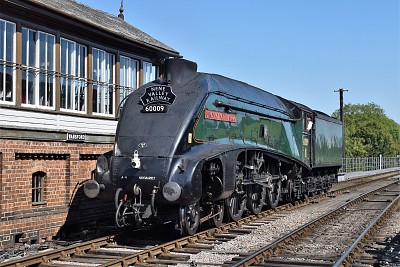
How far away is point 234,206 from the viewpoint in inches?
493

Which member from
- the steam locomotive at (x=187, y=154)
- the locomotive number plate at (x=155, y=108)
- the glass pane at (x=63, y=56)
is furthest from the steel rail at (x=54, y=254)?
the glass pane at (x=63, y=56)

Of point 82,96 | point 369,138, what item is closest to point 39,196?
point 82,96

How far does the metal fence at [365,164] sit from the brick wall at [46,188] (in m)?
33.0

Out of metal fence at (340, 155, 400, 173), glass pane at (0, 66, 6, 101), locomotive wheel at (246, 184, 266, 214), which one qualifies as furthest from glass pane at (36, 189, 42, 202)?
metal fence at (340, 155, 400, 173)

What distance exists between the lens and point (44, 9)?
35.5ft

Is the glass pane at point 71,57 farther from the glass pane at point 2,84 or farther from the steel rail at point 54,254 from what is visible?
the steel rail at point 54,254

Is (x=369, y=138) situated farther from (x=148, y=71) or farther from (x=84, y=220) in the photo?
(x=84, y=220)

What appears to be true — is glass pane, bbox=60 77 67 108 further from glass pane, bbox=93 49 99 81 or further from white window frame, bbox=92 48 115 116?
glass pane, bbox=93 49 99 81

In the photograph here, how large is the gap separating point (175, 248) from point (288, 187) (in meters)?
7.72

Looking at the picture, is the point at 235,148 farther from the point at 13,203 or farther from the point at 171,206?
the point at 13,203

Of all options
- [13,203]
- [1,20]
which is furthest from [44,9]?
[13,203]

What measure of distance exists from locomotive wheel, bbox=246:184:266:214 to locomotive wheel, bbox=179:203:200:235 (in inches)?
121

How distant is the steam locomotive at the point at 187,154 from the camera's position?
970cm

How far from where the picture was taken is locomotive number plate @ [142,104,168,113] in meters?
10.6
